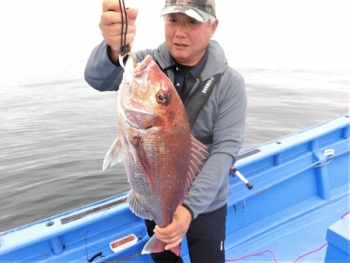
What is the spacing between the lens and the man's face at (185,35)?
2.08m

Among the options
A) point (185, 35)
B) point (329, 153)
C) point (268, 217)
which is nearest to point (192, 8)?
point (185, 35)

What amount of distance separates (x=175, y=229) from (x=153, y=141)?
589 mm

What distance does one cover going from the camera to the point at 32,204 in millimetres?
5906

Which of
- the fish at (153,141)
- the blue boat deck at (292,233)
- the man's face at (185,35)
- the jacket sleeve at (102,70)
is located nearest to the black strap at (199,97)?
the man's face at (185,35)

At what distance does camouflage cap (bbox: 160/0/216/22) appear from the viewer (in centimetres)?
197

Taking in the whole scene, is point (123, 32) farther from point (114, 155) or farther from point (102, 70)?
point (114, 155)

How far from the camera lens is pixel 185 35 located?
2.11 meters

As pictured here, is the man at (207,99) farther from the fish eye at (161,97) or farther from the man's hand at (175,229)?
the fish eye at (161,97)

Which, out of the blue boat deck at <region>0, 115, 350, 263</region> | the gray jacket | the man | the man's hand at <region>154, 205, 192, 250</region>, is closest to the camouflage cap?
the man

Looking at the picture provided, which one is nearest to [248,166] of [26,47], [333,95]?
[333,95]

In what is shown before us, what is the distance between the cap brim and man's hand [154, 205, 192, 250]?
1.24 meters

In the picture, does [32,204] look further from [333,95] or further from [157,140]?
[333,95]

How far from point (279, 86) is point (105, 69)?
14.2m

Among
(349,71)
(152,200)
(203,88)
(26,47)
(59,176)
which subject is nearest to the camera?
(152,200)
